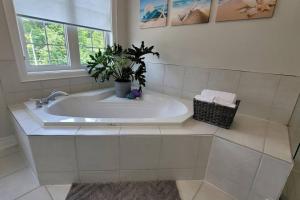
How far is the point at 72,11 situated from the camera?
174 cm

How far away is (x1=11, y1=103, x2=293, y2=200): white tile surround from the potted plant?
0.87 meters

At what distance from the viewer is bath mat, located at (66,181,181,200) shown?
1.17 m

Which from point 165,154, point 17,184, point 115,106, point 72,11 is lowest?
point 17,184

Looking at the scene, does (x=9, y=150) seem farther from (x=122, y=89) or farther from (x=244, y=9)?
(x=244, y=9)

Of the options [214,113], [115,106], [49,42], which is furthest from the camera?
[115,106]

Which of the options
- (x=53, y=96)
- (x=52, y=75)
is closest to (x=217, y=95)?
(x=53, y=96)

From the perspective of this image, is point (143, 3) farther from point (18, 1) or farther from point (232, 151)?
point (232, 151)

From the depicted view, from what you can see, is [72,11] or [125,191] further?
[72,11]

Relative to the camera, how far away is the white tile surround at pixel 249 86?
1366 mm

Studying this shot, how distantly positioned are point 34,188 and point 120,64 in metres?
1.47

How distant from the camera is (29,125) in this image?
1.20 m

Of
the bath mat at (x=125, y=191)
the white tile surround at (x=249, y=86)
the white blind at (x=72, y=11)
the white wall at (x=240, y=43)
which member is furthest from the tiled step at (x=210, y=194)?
the white blind at (x=72, y=11)

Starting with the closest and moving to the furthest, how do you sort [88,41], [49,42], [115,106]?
[49,42], [115,106], [88,41]

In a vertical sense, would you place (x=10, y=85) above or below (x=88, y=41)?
below
